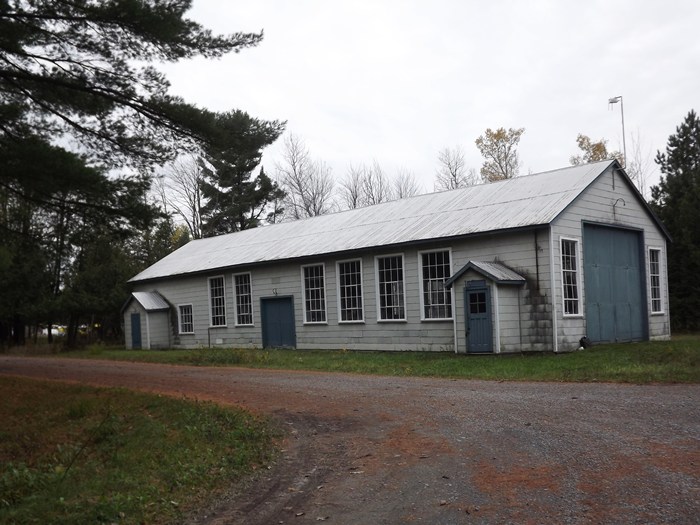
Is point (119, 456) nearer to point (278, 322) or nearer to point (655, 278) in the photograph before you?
point (278, 322)

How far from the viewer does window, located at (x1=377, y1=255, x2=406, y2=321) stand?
70.8 ft

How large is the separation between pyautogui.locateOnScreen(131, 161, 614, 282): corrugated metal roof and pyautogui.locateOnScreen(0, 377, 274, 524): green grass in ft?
35.4

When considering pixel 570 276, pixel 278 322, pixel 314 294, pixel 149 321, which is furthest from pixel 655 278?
pixel 149 321

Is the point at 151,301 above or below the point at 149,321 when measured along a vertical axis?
above

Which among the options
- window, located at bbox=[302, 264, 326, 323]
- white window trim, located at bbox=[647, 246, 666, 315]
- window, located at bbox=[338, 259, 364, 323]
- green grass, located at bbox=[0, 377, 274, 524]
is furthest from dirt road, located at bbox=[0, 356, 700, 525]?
window, located at bbox=[302, 264, 326, 323]

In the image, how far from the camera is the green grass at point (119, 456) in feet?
19.7

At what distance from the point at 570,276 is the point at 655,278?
5.48m

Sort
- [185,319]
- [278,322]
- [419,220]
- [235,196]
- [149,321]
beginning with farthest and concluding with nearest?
1. [235,196]
2. [149,321]
3. [185,319]
4. [278,322]
5. [419,220]

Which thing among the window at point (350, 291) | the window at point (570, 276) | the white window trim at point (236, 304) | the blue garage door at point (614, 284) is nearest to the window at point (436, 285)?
the window at point (350, 291)

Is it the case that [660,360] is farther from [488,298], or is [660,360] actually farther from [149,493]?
[149,493]

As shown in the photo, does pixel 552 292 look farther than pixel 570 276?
No

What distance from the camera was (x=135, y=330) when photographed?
105 ft

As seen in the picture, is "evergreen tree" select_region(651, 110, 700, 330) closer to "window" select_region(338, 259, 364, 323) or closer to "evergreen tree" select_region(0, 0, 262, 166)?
"window" select_region(338, 259, 364, 323)

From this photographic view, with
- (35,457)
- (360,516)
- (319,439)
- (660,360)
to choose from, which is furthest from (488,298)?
(360,516)
